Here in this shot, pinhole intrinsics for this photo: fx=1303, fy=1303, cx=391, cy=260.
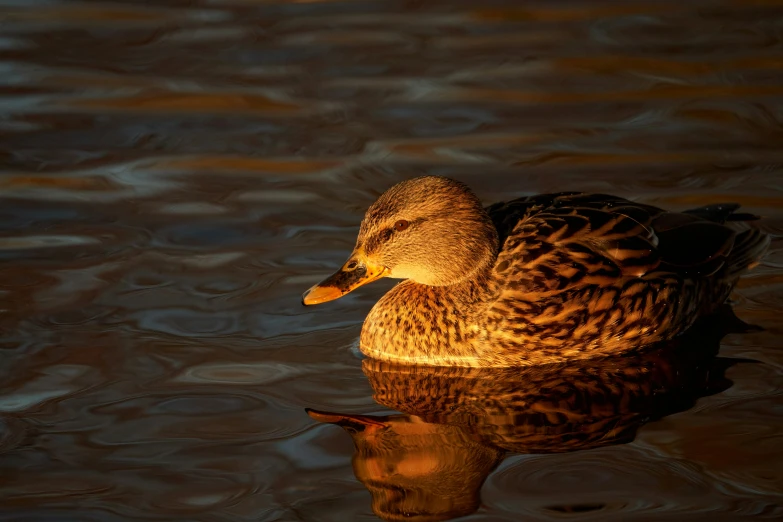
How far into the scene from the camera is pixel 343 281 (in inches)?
295

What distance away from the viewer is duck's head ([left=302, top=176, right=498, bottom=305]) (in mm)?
7438

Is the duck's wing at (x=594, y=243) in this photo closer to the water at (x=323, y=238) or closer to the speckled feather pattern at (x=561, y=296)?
the speckled feather pattern at (x=561, y=296)

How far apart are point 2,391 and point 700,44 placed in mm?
7639

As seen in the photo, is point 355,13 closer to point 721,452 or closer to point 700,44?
point 700,44

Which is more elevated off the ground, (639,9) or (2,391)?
(639,9)

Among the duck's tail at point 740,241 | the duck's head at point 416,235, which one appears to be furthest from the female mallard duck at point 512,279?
the duck's tail at point 740,241

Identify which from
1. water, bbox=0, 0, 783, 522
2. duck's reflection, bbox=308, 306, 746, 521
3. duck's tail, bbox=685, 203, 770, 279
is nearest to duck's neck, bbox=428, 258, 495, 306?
duck's reflection, bbox=308, 306, 746, 521

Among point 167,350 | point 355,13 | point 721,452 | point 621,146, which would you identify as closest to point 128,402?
point 167,350

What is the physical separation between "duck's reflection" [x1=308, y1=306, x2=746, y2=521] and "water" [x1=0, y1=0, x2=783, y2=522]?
18mm

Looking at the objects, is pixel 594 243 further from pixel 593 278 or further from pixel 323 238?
pixel 323 238

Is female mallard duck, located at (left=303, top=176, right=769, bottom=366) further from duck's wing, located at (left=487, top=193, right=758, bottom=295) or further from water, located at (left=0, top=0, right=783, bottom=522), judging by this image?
water, located at (left=0, top=0, right=783, bottom=522)

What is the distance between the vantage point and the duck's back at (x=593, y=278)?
7.36m

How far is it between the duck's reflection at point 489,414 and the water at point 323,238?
18 millimetres

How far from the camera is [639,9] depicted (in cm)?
1291
